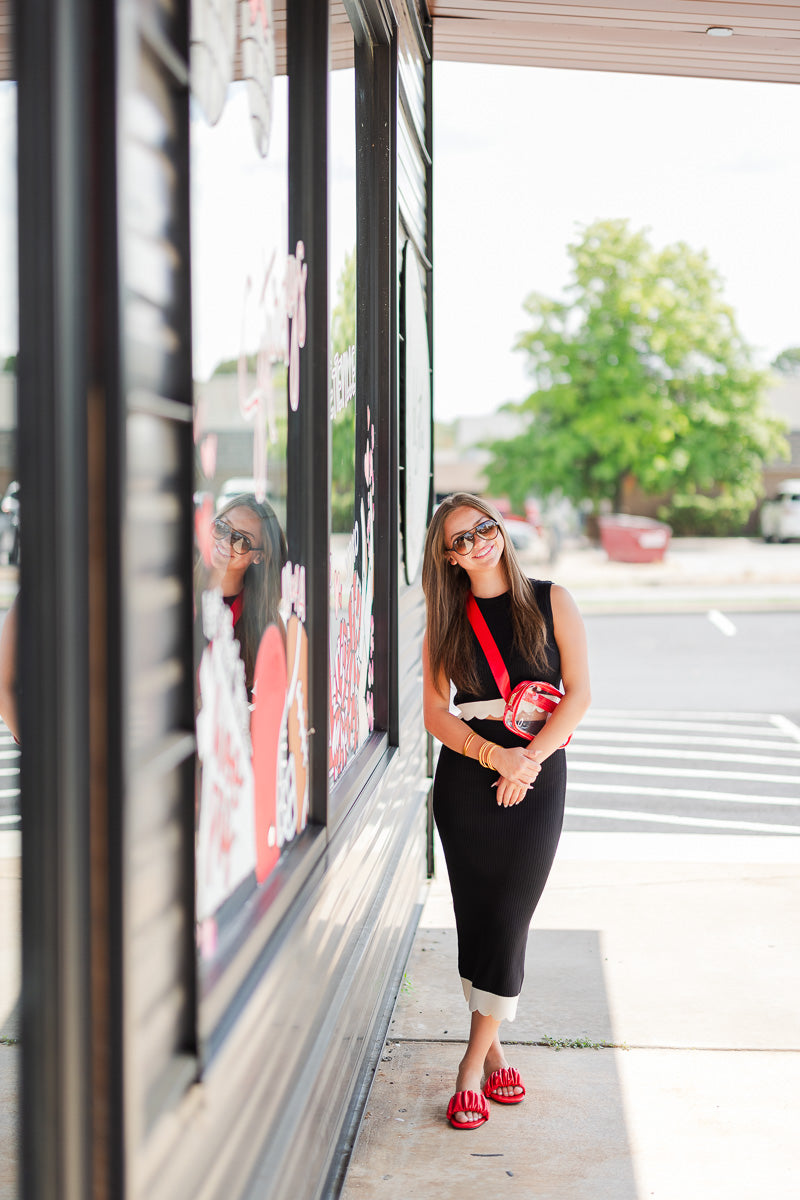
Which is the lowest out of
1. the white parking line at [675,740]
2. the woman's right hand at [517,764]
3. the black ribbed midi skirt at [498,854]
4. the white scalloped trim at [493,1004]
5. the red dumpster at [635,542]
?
the white parking line at [675,740]

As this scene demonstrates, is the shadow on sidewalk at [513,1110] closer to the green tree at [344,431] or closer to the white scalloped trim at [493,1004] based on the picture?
the white scalloped trim at [493,1004]

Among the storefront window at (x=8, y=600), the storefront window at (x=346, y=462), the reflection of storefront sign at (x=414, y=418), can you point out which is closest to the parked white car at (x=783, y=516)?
the reflection of storefront sign at (x=414, y=418)

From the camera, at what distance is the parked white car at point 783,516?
116 feet

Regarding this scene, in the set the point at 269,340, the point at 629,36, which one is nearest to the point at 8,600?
the point at 269,340

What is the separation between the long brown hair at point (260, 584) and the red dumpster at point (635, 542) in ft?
92.6

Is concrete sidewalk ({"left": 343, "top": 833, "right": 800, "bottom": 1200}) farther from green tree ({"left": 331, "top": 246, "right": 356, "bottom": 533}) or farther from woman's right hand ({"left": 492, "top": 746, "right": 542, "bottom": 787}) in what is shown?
green tree ({"left": 331, "top": 246, "right": 356, "bottom": 533})

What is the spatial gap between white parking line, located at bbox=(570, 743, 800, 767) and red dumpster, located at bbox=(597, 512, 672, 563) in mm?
20803

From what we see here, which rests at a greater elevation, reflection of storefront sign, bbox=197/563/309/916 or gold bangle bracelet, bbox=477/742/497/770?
reflection of storefront sign, bbox=197/563/309/916

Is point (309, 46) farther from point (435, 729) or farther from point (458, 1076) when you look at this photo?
point (458, 1076)

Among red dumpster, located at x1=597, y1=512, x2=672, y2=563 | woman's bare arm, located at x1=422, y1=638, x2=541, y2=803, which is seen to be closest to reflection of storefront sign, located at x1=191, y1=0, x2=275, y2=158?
woman's bare arm, located at x1=422, y1=638, x2=541, y2=803

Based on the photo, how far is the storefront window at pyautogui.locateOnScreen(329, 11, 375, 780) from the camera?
3.02 m

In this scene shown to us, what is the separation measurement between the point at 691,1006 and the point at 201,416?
3084 millimetres

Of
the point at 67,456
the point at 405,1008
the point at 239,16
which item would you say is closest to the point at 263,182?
the point at 239,16

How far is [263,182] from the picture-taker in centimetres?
217
